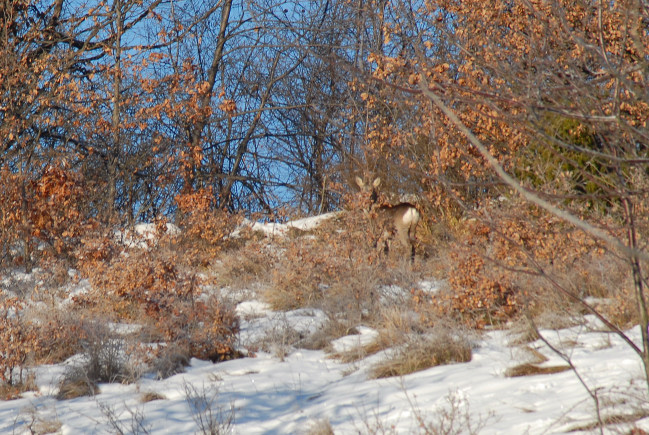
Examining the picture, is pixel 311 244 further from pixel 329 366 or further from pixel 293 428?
pixel 293 428

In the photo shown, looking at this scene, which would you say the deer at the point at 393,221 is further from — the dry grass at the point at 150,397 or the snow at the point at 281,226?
the dry grass at the point at 150,397

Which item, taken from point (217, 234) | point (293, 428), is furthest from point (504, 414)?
point (217, 234)

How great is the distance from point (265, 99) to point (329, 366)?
14.2 metres

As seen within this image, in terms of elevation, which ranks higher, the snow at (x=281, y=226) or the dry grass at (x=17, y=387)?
the snow at (x=281, y=226)

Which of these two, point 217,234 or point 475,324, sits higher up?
point 217,234

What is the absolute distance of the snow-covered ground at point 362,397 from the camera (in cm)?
421

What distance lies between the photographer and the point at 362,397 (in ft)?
17.5

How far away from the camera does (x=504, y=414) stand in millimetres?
4418

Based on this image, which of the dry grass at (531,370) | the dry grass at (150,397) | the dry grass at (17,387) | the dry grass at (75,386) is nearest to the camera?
the dry grass at (531,370)

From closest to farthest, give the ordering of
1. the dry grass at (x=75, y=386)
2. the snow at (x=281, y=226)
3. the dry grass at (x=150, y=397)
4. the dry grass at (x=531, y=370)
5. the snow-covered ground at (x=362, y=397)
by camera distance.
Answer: the snow-covered ground at (x=362, y=397) → the dry grass at (x=531, y=370) → the dry grass at (x=150, y=397) → the dry grass at (x=75, y=386) → the snow at (x=281, y=226)

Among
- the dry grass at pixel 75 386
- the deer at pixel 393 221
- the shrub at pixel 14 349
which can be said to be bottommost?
the dry grass at pixel 75 386

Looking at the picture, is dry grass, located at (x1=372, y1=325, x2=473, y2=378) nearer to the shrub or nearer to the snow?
the shrub

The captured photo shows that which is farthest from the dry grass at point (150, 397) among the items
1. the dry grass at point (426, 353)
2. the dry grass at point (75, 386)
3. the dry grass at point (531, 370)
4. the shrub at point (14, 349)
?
the dry grass at point (531, 370)

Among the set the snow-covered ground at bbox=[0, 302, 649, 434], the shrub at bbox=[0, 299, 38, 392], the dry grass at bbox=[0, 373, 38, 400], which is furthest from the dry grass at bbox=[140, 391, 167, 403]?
the shrub at bbox=[0, 299, 38, 392]
